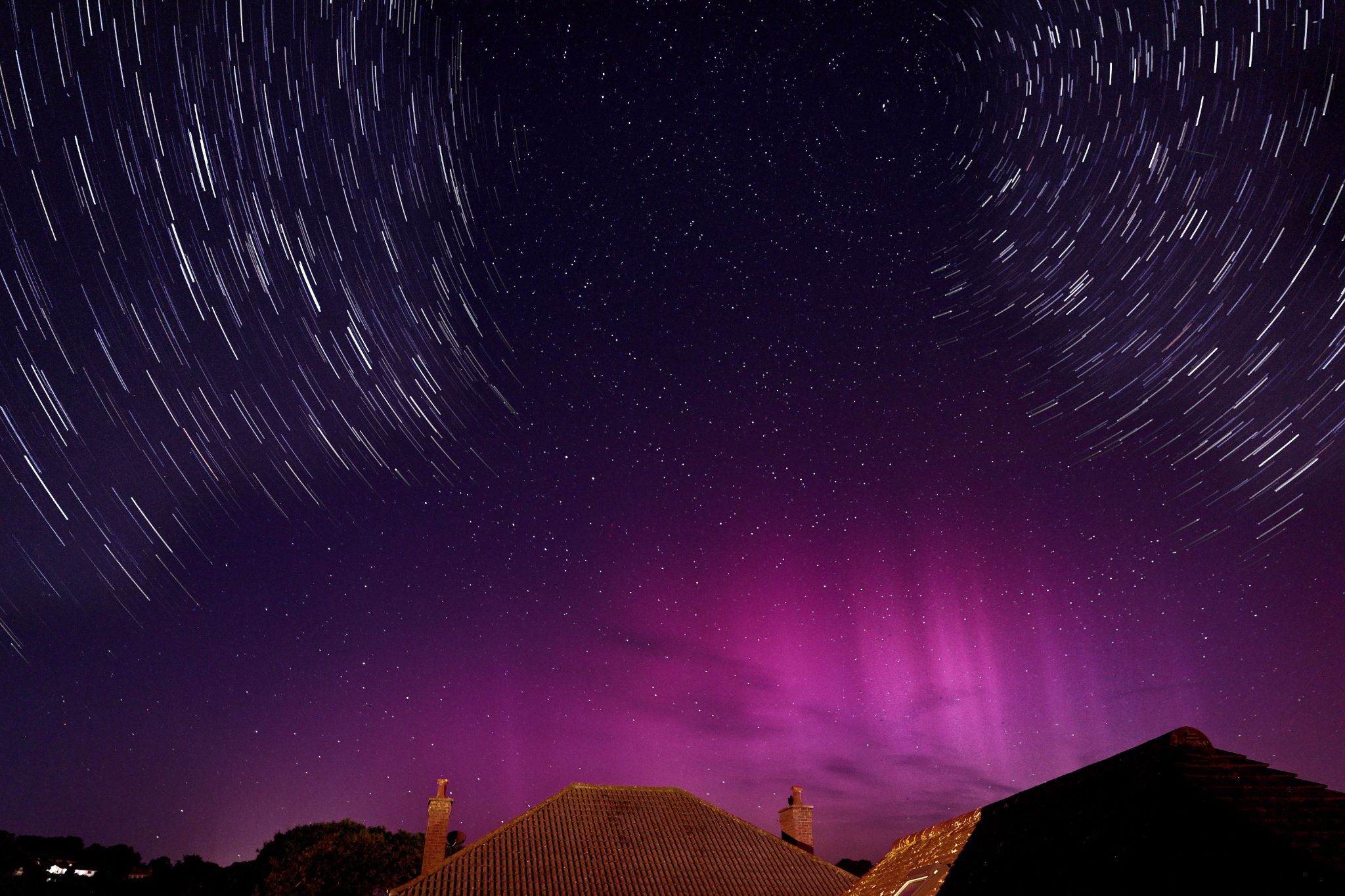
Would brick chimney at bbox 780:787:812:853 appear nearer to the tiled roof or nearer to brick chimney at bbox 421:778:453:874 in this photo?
the tiled roof

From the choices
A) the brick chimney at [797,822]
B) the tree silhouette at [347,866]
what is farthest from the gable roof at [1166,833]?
the tree silhouette at [347,866]

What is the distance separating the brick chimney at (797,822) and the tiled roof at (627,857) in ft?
6.89

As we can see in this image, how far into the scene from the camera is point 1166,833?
236 inches

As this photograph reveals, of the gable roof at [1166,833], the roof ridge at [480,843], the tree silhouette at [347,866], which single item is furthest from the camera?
the tree silhouette at [347,866]

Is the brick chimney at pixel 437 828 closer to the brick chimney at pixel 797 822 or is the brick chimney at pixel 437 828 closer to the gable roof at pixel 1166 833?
the brick chimney at pixel 797 822

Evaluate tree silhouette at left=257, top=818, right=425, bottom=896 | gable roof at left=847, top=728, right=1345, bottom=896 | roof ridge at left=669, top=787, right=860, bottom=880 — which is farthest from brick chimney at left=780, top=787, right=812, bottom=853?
tree silhouette at left=257, top=818, right=425, bottom=896

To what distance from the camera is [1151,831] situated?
614cm

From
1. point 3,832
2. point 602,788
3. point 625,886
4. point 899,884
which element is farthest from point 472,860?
point 3,832

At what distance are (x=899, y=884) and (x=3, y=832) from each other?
2824 inches

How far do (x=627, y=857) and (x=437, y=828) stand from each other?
618 cm

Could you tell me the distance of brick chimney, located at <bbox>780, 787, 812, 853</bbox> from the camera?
24.0 metres

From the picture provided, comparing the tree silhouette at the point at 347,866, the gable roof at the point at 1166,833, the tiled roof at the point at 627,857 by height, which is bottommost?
the gable roof at the point at 1166,833

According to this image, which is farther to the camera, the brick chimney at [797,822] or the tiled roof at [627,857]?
the brick chimney at [797,822]

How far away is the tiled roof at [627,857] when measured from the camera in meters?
18.5
